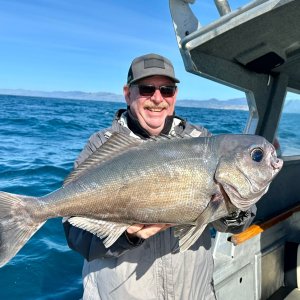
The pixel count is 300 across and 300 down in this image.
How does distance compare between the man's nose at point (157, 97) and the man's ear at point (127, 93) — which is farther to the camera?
the man's ear at point (127, 93)

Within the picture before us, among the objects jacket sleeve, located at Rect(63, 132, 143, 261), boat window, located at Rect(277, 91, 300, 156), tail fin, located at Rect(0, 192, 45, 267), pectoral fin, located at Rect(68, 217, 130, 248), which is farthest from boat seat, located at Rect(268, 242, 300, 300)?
tail fin, located at Rect(0, 192, 45, 267)

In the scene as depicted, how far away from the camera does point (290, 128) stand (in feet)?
17.8

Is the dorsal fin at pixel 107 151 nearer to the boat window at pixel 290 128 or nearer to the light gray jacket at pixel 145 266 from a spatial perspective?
the light gray jacket at pixel 145 266

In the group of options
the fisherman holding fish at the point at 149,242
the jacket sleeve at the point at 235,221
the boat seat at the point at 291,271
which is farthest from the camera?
the boat seat at the point at 291,271

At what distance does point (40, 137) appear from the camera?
61.8 feet

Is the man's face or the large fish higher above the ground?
the man's face

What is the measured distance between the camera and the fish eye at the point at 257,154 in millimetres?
2295

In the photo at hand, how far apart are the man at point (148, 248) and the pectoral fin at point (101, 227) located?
0.08 meters

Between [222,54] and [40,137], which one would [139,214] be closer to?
[222,54]

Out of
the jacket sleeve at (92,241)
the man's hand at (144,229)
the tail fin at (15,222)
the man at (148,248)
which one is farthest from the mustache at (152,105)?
the tail fin at (15,222)

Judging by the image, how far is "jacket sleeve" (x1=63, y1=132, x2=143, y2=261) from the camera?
2375 millimetres

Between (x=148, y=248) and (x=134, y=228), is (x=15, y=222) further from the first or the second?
(x=148, y=248)

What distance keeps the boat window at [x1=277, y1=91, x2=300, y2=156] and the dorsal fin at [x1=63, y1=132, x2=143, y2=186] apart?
3291mm

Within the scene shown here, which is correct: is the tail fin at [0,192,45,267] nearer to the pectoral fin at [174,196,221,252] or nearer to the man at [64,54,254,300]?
→ the man at [64,54,254,300]
